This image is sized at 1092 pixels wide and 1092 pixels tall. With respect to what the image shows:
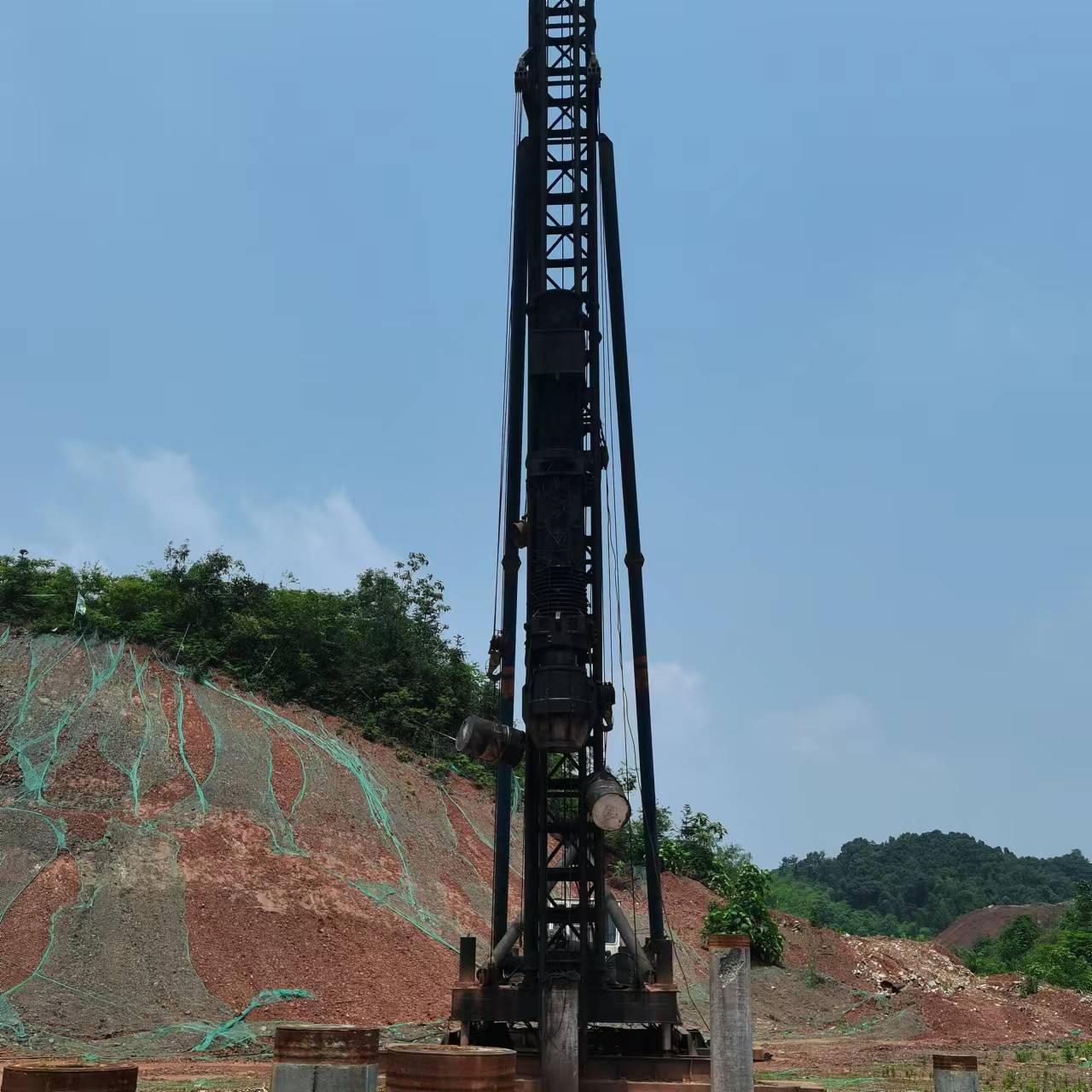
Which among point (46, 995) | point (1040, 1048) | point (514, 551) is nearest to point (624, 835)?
point (1040, 1048)

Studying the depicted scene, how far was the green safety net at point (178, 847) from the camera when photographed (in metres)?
23.7

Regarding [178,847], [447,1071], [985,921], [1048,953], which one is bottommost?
[447,1071]

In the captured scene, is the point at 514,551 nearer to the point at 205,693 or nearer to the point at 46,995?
the point at 46,995

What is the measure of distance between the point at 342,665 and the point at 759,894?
1813 centimetres

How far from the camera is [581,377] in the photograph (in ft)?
51.9

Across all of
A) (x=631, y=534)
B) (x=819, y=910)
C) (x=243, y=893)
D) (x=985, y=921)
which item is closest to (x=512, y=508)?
(x=631, y=534)

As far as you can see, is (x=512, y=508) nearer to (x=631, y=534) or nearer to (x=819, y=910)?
(x=631, y=534)

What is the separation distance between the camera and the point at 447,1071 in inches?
255

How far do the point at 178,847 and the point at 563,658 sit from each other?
66.2 ft

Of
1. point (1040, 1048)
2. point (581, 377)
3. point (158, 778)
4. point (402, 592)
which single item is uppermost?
point (402, 592)

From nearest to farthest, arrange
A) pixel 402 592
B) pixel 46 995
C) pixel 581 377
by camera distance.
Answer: pixel 581 377 → pixel 46 995 → pixel 402 592

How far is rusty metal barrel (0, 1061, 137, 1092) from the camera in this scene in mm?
5262

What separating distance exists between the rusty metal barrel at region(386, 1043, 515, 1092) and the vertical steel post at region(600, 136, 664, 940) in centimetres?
970

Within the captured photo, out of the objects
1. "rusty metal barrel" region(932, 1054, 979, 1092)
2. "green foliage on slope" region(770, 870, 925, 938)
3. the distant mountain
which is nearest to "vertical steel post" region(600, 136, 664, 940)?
"rusty metal barrel" region(932, 1054, 979, 1092)
